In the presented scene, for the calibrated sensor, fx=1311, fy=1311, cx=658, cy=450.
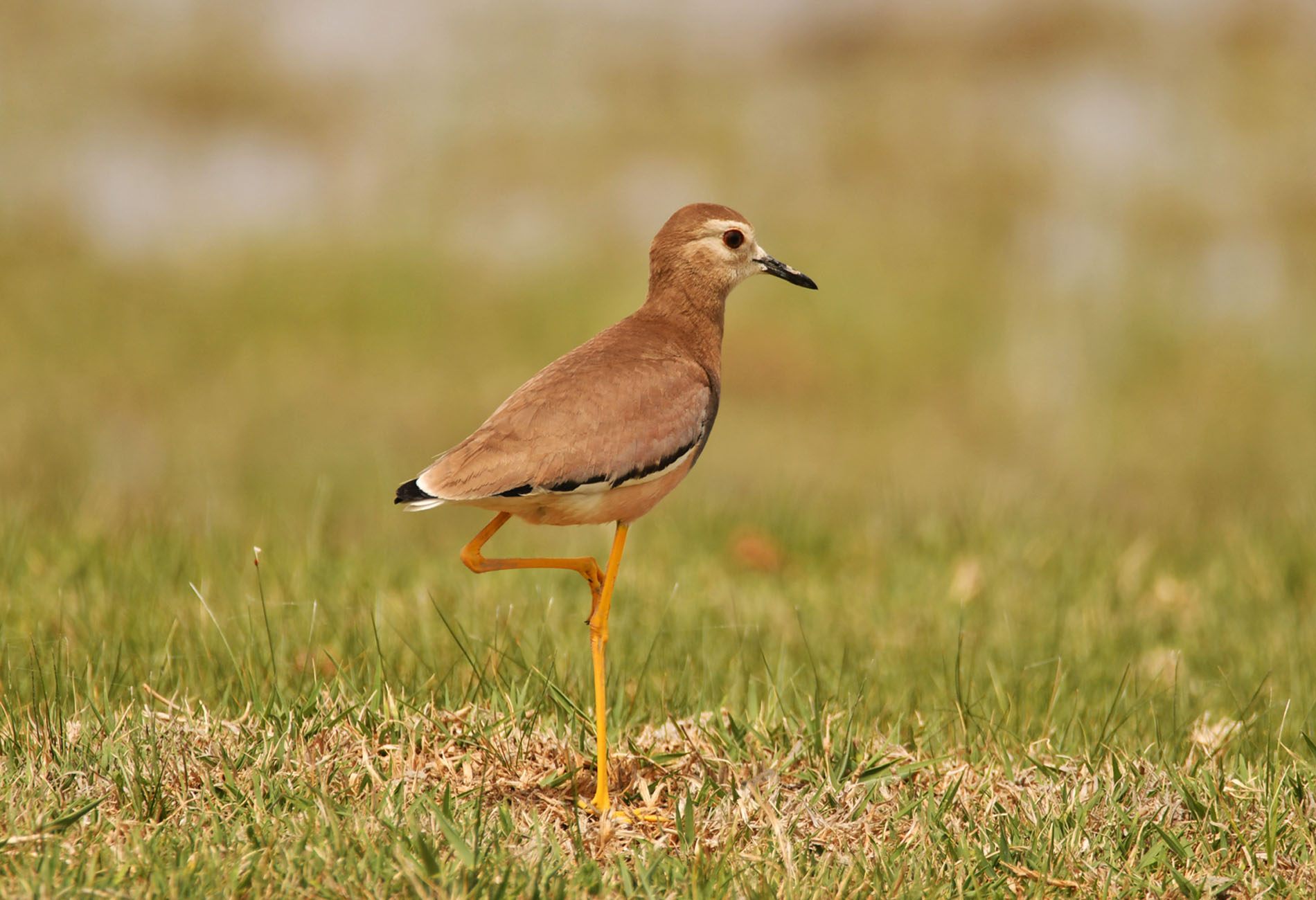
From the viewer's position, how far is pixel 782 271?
411 centimetres

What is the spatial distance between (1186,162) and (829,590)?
11568 mm

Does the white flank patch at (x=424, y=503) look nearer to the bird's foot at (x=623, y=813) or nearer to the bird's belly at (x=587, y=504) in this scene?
the bird's belly at (x=587, y=504)

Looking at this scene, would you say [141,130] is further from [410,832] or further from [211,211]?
[410,832]

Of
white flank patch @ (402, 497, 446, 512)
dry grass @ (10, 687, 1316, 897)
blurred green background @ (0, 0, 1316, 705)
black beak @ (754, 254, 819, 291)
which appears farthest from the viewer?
blurred green background @ (0, 0, 1316, 705)

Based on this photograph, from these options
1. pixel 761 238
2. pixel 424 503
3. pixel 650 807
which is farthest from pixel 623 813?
pixel 761 238

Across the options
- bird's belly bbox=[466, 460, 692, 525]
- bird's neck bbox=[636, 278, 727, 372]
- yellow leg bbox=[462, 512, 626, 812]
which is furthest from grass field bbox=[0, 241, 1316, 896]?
bird's neck bbox=[636, 278, 727, 372]

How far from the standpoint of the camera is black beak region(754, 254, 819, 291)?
159 inches

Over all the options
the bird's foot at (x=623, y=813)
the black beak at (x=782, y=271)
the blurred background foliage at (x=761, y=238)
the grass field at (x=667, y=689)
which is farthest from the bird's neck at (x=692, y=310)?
the blurred background foliage at (x=761, y=238)

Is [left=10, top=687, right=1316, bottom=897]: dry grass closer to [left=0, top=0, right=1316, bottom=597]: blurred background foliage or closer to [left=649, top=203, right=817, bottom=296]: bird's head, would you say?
[left=649, top=203, right=817, bottom=296]: bird's head

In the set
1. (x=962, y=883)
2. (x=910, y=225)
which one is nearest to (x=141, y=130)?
(x=910, y=225)

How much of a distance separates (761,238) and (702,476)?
20.7 ft

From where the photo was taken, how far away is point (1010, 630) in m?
5.35

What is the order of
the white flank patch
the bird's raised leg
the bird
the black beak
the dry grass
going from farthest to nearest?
the black beak → the bird's raised leg → the bird → the white flank patch → the dry grass

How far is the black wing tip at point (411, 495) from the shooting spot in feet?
10.9
